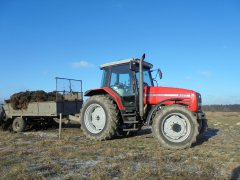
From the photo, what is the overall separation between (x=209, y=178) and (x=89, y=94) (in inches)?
253

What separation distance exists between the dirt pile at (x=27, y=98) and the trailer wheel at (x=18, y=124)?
1.84 feet

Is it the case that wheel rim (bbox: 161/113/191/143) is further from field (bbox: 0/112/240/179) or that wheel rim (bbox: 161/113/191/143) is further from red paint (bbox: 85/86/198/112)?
red paint (bbox: 85/86/198/112)

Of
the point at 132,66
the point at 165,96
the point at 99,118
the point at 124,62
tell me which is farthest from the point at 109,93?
the point at 165,96

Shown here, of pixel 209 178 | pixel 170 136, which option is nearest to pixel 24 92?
pixel 170 136

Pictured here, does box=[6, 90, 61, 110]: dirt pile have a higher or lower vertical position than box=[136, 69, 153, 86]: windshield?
lower

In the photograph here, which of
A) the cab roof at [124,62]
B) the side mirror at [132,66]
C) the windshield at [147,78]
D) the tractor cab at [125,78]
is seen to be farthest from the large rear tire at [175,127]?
the cab roof at [124,62]

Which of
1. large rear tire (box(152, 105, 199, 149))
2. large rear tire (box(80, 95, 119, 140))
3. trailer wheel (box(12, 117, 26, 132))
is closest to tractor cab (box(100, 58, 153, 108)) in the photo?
large rear tire (box(80, 95, 119, 140))

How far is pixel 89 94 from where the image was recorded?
10961 mm

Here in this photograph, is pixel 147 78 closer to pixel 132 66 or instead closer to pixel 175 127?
pixel 132 66

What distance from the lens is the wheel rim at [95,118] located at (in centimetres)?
1041

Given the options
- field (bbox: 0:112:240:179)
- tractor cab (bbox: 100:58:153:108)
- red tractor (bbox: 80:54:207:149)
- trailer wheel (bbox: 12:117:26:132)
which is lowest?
field (bbox: 0:112:240:179)

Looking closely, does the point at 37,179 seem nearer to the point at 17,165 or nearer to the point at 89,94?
the point at 17,165

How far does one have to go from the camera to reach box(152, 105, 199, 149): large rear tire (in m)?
8.35

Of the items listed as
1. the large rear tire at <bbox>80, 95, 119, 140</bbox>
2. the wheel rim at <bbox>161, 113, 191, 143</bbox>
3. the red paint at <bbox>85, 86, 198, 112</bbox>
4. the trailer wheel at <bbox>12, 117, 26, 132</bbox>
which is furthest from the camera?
the trailer wheel at <bbox>12, 117, 26, 132</bbox>
